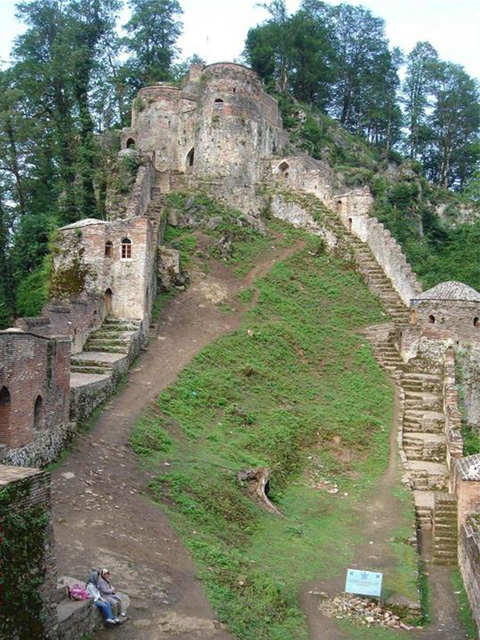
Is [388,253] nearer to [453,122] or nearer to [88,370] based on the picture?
[88,370]

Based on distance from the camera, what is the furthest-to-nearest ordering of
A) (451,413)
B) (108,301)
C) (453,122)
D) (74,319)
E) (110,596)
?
(453,122) → (108,301) → (74,319) → (451,413) → (110,596)

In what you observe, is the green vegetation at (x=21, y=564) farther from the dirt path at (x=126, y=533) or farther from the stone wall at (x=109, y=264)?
the stone wall at (x=109, y=264)

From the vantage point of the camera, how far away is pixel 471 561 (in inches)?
516

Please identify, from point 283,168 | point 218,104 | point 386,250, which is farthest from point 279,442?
point 218,104

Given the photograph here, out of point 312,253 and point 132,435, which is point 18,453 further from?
point 312,253

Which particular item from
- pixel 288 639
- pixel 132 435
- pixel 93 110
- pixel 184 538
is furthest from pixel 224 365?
pixel 93 110

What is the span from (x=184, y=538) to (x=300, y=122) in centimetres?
3955

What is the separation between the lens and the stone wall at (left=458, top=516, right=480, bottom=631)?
40.3ft

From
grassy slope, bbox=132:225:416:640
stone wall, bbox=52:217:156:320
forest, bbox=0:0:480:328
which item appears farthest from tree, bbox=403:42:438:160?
stone wall, bbox=52:217:156:320

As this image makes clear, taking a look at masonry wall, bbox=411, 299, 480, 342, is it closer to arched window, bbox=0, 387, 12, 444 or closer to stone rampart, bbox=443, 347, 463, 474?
stone rampart, bbox=443, 347, 463, 474

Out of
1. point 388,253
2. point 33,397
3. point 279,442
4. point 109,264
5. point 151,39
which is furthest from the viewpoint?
point 151,39

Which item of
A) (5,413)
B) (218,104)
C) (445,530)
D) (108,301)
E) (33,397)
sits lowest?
(445,530)

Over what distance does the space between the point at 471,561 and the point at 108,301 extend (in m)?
14.7

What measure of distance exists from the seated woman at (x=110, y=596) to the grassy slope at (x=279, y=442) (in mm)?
1712
